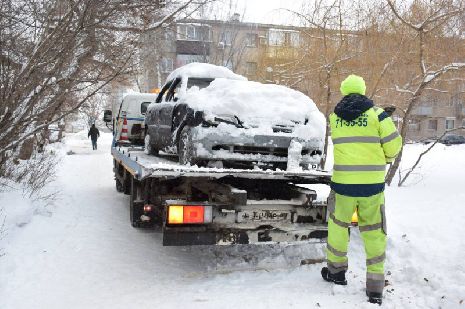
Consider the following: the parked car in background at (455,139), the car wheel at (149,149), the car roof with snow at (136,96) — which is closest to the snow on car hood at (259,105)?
the car wheel at (149,149)

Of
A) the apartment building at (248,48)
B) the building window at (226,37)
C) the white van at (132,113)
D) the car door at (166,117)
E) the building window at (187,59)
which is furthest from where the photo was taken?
the building window at (187,59)

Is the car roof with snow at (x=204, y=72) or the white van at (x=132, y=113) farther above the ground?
the car roof with snow at (x=204, y=72)

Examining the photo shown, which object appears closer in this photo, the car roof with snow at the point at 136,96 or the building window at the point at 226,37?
the car roof with snow at the point at 136,96

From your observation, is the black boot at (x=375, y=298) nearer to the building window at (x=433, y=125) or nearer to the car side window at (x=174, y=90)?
the car side window at (x=174, y=90)

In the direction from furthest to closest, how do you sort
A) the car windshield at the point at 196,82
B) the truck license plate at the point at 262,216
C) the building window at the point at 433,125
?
the building window at the point at 433,125 < the car windshield at the point at 196,82 < the truck license plate at the point at 262,216

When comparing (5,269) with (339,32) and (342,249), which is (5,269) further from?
(339,32)

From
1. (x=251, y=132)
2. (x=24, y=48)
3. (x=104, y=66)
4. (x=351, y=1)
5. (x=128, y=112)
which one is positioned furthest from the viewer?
(x=128, y=112)

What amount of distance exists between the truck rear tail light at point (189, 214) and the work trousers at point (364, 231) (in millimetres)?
1210

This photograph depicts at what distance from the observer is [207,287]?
14.6ft

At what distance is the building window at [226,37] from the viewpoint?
74.0 ft

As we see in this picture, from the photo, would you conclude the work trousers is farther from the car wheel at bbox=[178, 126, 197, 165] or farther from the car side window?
the car side window

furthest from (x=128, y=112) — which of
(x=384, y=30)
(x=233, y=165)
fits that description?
(x=233, y=165)

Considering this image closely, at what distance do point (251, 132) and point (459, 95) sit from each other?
8.45 meters

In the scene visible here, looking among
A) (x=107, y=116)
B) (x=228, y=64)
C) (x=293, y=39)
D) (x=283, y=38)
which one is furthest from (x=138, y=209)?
(x=228, y=64)
